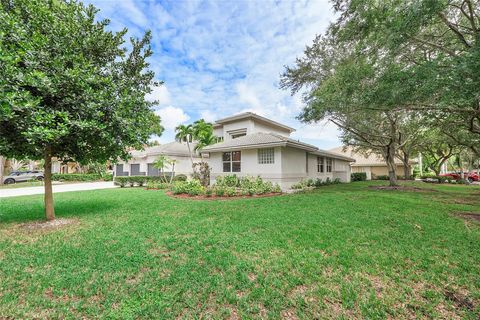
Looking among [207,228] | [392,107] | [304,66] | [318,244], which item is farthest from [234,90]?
[318,244]

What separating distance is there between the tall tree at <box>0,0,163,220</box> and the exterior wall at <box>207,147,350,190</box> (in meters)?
8.90

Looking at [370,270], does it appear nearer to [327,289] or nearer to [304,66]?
[327,289]

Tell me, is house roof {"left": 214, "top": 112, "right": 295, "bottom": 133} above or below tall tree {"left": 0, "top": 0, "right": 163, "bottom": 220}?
above

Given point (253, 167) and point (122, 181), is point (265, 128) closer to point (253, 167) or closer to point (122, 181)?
point (253, 167)

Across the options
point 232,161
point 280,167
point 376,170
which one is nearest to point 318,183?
point 280,167

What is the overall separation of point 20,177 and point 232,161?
29.0 m

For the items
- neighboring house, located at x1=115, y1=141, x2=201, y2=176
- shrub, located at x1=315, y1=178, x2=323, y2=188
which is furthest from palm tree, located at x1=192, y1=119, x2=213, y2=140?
shrub, located at x1=315, y1=178, x2=323, y2=188

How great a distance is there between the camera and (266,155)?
49.8 feet

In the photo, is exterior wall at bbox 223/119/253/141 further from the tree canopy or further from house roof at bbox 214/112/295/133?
the tree canopy

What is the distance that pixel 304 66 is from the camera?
56.0 ft

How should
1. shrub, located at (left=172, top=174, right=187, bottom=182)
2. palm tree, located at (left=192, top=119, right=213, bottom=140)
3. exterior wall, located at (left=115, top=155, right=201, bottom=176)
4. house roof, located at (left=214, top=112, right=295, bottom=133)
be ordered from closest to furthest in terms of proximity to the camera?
house roof, located at (left=214, top=112, right=295, bottom=133) → palm tree, located at (left=192, top=119, right=213, bottom=140) → shrub, located at (left=172, top=174, right=187, bottom=182) → exterior wall, located at (left=115, top=155, right=201, bottom=176)

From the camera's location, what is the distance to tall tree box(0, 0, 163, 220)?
5.31m

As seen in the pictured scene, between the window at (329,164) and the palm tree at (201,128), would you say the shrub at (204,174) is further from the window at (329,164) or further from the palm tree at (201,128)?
the window at (329,164)

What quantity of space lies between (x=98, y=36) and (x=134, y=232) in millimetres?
6208
